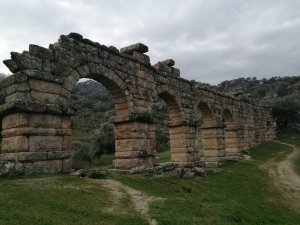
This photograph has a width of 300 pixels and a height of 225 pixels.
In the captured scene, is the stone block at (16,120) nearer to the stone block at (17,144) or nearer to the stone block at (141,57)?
the stone block at (17,144)

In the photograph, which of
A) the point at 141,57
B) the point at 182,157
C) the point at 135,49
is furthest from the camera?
the point at 182,157

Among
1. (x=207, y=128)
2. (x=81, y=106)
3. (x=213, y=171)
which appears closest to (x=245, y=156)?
(x=207, y=128)

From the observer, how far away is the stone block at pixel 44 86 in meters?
11.2

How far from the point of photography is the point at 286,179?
17.9m

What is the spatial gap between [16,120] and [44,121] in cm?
86

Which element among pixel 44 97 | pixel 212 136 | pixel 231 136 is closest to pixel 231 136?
pixel 231 136

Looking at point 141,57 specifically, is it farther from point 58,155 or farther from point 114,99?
point 58,155

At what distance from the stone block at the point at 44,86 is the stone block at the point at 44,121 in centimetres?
90

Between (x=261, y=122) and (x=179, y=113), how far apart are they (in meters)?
20.3

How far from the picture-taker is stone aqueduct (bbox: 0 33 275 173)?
1084 centimetres

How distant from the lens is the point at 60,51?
40.7 ft

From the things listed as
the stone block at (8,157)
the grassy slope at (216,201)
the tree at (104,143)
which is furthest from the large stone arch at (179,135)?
the tree at (104,143)

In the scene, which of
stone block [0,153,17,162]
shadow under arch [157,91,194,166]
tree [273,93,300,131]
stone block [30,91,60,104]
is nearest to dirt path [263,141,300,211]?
shadow under arch [157,91,194,166]

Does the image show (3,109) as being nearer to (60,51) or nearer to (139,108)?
(60,51)
